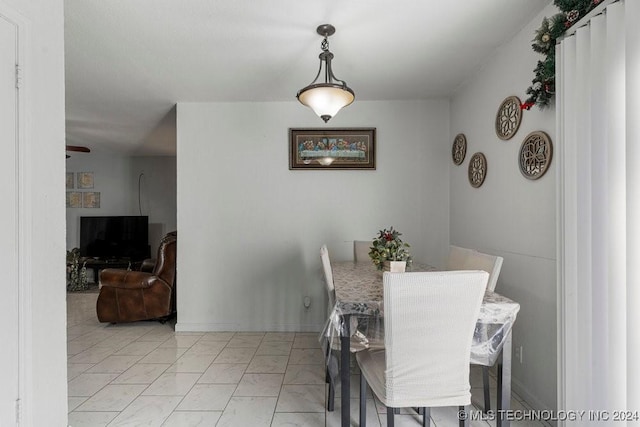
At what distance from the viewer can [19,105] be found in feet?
4.91

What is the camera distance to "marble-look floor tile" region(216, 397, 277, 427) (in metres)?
1.93

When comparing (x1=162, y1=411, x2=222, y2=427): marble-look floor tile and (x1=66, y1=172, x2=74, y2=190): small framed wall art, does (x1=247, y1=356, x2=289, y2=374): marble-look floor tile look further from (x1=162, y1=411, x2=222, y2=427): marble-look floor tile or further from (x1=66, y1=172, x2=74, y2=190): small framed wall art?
(x1=66, y1=172, x2=74, y2=190): small framed wall art

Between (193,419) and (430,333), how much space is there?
1.56 metres

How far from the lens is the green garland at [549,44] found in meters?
1.60

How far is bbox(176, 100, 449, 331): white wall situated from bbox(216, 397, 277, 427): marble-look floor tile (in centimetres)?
137

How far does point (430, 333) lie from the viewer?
1.41 m

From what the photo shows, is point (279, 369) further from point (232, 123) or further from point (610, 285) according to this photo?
point (232, 123)

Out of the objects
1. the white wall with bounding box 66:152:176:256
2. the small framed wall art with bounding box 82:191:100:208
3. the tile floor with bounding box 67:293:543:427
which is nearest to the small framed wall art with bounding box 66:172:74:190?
the white wall with bounding box 66:152:176:256

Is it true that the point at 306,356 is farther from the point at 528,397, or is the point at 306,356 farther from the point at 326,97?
the point at 326,97

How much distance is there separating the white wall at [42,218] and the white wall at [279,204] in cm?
181

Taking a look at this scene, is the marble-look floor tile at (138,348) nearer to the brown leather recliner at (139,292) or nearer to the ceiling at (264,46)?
the brown leather recliner at (139,292)

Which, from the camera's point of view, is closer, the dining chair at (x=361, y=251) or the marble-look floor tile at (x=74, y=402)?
the marble-look floor tile at (x=74, y=402)

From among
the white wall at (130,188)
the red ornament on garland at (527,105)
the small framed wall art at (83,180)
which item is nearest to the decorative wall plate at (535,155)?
the red ornament on garland at (527,105)

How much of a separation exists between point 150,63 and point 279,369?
8.83 ft
